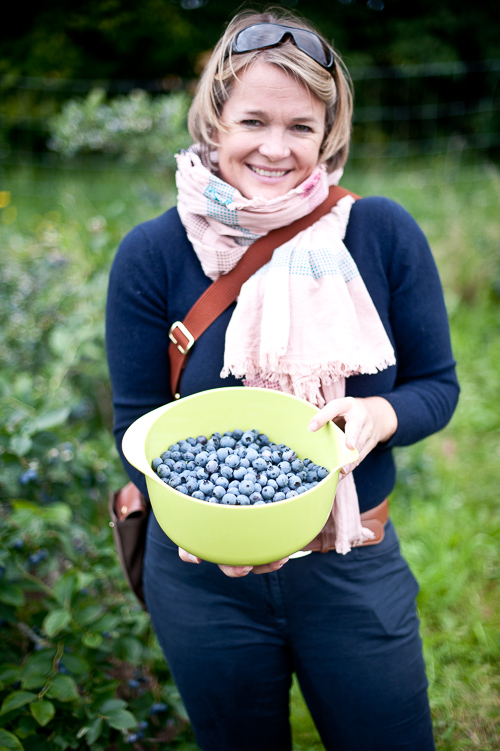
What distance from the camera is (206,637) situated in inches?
42.9

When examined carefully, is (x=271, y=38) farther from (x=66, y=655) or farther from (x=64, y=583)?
(x=66, y=655)

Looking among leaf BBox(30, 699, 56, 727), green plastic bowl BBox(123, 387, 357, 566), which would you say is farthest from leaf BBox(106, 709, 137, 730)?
green plastic bowl BBox(123, 387, 357, 566)

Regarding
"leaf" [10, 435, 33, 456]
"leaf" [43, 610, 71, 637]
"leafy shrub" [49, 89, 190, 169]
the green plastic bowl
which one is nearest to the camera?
the green plastic bowl

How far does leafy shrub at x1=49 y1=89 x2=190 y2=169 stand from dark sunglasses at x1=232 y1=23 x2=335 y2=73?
201 cm

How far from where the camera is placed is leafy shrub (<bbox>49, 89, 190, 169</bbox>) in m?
2.98

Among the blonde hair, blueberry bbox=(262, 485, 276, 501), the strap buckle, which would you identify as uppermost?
the blonde hair

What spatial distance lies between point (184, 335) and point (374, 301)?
0.37 meters

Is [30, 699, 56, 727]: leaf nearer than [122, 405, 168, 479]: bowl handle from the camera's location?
No

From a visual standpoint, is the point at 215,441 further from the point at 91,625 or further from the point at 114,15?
the point at 114,15

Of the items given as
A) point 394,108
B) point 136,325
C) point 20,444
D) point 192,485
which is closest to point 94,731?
point 20,444

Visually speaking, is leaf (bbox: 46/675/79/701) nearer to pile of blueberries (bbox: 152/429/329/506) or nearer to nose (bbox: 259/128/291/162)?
pile of blueberries (bbox: 152/429/329/506)

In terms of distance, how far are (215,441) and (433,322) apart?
481 millimetres

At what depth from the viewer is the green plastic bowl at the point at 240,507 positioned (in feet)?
2.54

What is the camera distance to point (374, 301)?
1.10 metres
